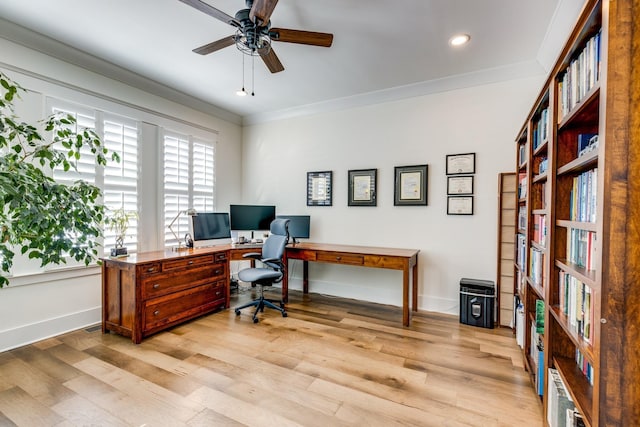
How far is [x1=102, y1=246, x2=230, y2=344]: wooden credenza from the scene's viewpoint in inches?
108

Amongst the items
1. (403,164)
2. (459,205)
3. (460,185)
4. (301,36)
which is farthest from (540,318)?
(301,36)

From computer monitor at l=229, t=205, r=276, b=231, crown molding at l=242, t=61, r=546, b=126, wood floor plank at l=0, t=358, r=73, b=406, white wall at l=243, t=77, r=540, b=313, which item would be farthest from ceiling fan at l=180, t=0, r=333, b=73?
wood floor plank at l=0, t=358, r=73, b=406

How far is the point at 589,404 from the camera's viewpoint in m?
1.18

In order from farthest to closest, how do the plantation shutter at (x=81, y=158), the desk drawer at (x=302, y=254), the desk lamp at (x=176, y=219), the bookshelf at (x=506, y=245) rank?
the desk drawer at (x=302, y=254)
the desk lamp at (x=176, y=219)
the bookshelf at (x=506, y=245)
the plantation shutter at (x=81, y=158)

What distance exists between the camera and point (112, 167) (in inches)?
127

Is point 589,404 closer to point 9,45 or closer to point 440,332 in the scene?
point 440,332

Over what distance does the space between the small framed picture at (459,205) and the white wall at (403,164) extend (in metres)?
0.06

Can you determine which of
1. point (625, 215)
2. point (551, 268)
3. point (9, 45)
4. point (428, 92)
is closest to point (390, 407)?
point (551, 268)

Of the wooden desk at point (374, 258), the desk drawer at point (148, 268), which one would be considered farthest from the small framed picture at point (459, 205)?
the desk drawer at point (148, 268)

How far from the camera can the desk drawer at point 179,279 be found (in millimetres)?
2811

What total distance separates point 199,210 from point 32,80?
221cm

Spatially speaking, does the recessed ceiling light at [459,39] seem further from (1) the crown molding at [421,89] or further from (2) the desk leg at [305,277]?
(2) the desk leg at [305,277]

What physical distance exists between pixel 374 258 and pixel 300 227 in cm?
126

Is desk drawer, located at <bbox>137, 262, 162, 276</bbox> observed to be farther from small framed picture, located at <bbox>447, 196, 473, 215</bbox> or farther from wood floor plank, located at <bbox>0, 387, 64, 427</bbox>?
small framed picture, located at <bbox>447, 196, 473, 215</bbox>
